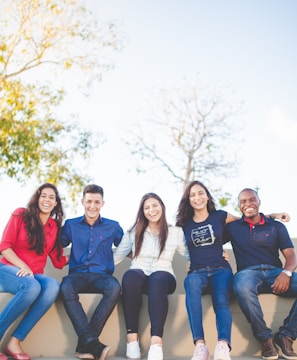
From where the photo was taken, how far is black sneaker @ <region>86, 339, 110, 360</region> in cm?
279

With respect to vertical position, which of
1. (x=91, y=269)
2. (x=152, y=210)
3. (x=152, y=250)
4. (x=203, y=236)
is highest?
(x=152, y=210)

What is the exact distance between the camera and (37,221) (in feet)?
10.9

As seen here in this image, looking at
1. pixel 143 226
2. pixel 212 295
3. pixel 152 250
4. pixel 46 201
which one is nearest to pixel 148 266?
pixel 152 250

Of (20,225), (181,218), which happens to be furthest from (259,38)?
(20,225)

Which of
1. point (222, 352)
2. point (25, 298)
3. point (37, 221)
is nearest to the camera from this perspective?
point (222, 352)

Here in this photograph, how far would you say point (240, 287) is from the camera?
3.09m

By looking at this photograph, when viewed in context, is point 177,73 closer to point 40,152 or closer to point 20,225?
point 40,152

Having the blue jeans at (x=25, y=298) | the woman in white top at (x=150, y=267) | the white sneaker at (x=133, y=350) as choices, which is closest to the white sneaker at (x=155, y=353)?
the woman in white top at (x=150, y=267)

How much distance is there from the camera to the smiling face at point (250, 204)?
3545mm

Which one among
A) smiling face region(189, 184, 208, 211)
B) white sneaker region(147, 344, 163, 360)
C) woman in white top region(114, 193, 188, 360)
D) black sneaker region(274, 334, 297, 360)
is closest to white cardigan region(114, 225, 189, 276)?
woman in white top region(114, 193, 188, 360)

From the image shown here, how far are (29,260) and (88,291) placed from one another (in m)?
0.46

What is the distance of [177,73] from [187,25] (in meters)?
1.89

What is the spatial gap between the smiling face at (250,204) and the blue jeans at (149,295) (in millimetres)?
799

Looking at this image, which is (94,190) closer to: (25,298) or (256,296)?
(25,298)
